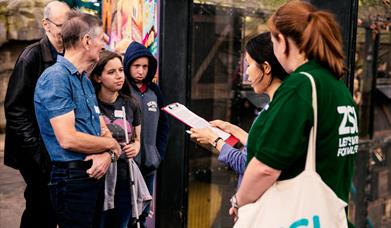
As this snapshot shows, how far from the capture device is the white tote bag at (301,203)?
197cm

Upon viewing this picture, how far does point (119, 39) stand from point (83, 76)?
225 cm

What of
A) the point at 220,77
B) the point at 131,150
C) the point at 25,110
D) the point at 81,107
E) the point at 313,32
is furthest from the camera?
the point at 220,77

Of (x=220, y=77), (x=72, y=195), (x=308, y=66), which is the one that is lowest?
(x=72, y=195)

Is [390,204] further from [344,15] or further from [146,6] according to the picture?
[146,6]

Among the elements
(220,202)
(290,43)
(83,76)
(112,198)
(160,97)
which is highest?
(290,43)

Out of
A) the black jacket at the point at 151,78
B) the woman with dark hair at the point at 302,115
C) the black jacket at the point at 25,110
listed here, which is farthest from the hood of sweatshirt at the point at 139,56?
the woman with dark hair at the point at 302,115

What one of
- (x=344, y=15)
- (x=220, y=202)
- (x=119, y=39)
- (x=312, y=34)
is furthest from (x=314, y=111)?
(x=119, y=39)

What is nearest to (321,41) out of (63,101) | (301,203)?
(301,203)

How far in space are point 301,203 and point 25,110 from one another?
7.14 feet

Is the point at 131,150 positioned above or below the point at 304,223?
below

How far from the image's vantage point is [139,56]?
410 centimetres

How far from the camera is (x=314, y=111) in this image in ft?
6.37

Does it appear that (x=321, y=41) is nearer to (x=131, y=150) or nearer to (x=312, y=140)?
(x=312, y=140)

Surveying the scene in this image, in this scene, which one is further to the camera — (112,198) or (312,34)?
(112,198)
